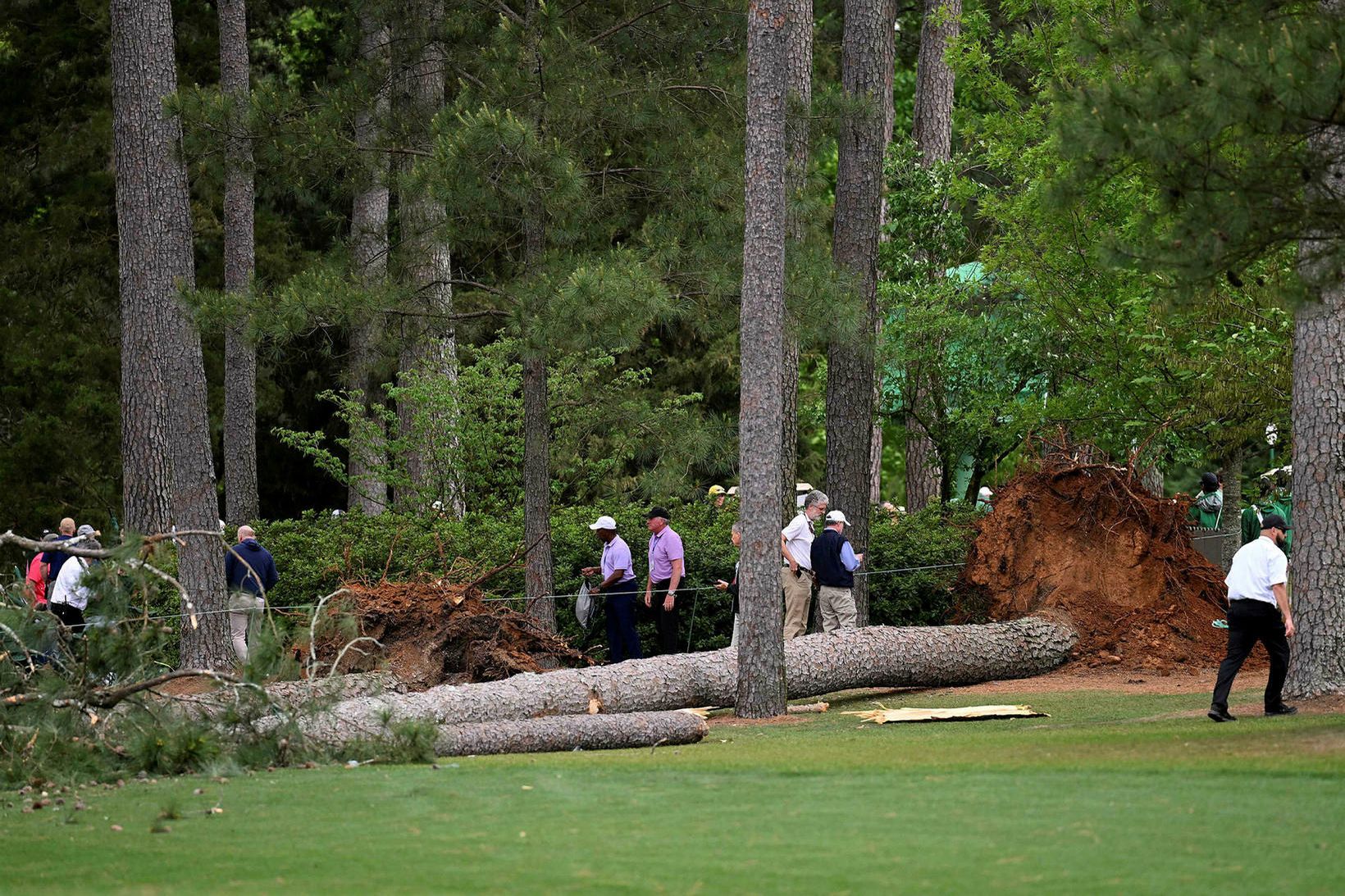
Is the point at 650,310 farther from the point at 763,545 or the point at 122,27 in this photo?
the point at 122,27

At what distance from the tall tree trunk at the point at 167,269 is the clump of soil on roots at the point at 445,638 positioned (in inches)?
68.6

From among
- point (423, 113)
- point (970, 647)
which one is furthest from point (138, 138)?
point (970, 647)

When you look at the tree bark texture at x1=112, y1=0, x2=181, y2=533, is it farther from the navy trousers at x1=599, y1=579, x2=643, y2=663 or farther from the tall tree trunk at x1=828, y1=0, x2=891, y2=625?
the tall tree trunk at x1=828, y1=0, x2=891, y2=625

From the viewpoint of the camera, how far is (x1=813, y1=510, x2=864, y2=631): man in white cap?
1808 cm

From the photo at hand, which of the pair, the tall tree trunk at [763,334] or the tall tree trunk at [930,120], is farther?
the tall tree trunk at [930,120]

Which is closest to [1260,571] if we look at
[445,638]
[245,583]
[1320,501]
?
[1320,501]

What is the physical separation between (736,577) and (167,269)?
7.87 metres

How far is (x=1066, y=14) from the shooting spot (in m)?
20.9

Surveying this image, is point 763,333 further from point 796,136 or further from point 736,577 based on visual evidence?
point 796,136

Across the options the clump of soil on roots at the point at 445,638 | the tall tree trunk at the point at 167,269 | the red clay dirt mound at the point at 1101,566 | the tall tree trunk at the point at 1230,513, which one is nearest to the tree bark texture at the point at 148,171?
the tall tree trunk at the point at 167,269

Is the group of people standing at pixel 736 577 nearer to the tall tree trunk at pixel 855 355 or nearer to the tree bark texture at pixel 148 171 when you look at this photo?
the tall tree trunk at pixel 855 355

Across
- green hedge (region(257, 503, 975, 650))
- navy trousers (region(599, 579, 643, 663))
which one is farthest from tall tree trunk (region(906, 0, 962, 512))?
navy trousers (region(599, 579, 643, 663))

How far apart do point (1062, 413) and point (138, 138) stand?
473 inches

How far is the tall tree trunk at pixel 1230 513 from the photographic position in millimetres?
22281
